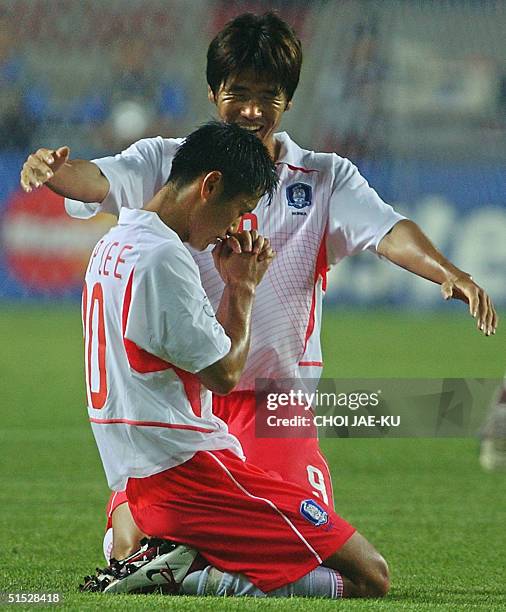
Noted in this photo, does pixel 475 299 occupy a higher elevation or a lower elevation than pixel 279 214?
lower

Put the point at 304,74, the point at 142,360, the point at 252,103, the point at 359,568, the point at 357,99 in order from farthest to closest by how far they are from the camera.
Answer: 1. the point at 357,99
2. the point at 304,74
3. the point at 252,103
4. the point at 359,568
5. the point at 142,360

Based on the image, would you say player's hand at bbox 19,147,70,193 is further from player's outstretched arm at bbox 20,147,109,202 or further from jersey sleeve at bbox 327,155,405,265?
jersey sleeve at bbox 327,155,405,265

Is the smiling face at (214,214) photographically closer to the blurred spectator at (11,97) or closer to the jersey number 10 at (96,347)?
the jersey number 10 at (96,347)

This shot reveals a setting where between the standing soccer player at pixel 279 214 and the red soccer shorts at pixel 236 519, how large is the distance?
499 millimetres

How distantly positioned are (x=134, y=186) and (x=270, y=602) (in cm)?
155

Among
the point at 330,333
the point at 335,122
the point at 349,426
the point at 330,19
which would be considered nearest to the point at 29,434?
the point at 349,426

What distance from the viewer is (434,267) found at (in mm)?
4133

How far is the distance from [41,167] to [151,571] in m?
1.16

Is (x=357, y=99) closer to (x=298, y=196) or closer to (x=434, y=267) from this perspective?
(x=298, y=196)

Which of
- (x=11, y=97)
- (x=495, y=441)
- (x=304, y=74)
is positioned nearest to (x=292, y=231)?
(x=495, y=441)

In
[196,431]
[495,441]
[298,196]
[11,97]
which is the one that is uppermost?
[11,97]

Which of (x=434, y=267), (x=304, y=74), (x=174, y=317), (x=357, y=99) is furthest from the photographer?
(x=357, y=99)

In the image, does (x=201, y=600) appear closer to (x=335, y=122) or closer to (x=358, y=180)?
(x=358, y=180)

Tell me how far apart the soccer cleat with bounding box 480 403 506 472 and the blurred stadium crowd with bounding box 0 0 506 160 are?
1035 centimetres
